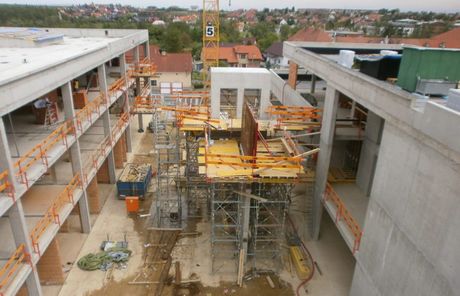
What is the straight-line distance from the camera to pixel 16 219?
11.4m

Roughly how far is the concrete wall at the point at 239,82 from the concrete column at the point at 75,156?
6.78 m

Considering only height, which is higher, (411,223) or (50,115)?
(50,115)

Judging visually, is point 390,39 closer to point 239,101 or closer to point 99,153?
point 239,101

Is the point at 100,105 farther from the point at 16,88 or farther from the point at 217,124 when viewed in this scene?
the point at 16,88

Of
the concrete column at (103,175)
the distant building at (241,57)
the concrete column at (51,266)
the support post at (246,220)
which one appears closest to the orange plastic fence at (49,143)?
the concrete column at (51,266)

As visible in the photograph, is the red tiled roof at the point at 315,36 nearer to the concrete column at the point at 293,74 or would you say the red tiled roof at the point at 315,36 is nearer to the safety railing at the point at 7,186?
the concrete column at the point at 293,74

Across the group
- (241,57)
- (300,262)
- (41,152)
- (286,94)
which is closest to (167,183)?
(41,152)

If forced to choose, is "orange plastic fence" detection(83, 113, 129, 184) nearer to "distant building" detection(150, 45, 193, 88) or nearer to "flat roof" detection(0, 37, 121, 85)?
"flat roof" detection(0, 37, 121, 85)

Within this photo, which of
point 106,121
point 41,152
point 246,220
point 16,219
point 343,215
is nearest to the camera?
point 16,219

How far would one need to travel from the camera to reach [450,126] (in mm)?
7957

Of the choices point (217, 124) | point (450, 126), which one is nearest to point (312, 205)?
point (217, 124)

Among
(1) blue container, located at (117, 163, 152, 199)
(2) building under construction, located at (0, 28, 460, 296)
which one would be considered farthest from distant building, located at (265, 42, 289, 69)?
(1) blue container, located at (117, 163, 152, 199)

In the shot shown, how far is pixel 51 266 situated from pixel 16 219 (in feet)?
13.7

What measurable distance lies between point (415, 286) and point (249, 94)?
13087mm
